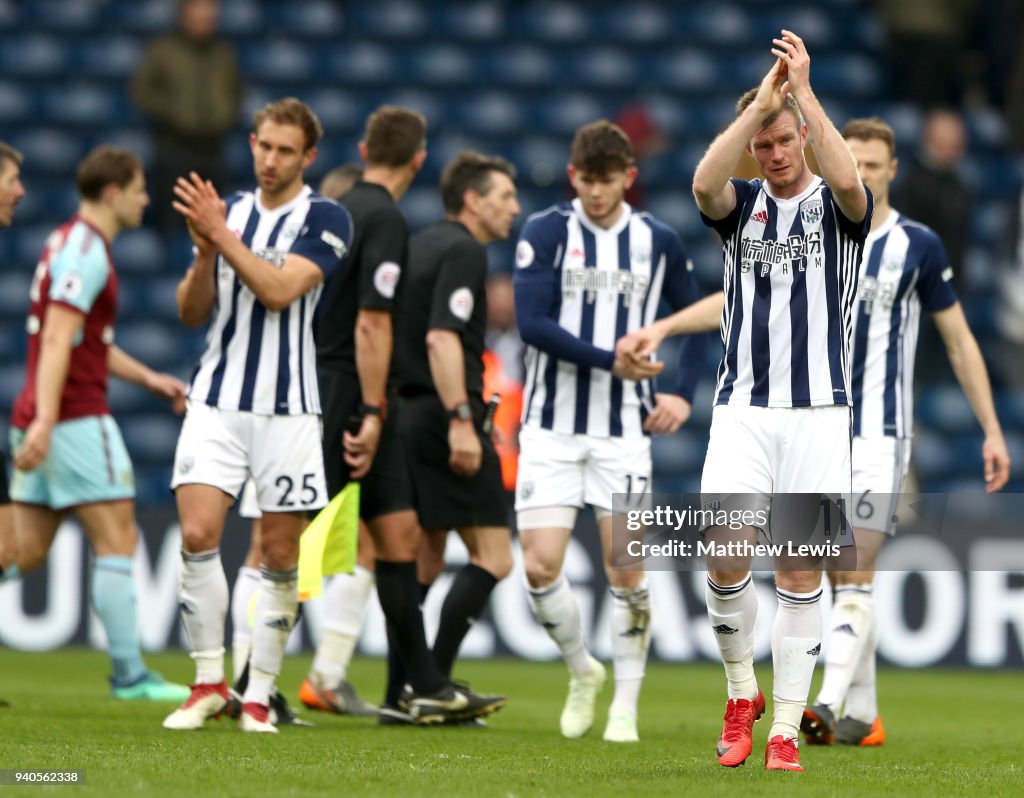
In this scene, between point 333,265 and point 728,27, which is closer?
point 333,265

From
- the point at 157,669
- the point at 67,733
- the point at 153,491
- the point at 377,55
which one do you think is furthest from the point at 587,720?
the point at 377,55

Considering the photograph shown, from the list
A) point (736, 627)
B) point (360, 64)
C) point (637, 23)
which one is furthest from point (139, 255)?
point (736, 627)

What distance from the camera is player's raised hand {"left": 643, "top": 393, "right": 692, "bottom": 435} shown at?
678 cm

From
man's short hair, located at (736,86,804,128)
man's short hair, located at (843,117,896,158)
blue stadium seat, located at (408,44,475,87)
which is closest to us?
man's short hair, located at (736,86,804,128)

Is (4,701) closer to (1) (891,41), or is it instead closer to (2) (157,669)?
(2) (157,669)

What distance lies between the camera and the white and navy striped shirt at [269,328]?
20.2ft

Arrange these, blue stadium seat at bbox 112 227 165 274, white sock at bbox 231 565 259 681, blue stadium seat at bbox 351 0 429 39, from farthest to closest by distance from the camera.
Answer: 1. blue stadium seat at bbox 351 0 429 39
2. blue stadium seat at bbox 112 227 165 274
3. white sock at bbox 231 565 259 681

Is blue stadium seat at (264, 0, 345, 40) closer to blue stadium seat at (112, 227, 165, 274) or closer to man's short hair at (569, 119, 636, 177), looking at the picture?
blue stadium seat at (112, 227, 165, 274)

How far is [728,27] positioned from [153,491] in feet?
21.9

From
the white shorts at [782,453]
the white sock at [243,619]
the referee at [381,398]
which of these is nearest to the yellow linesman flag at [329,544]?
the referee at [381,398]

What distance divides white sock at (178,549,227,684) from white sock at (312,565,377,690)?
46.1 inches

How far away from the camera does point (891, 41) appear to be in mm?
14758

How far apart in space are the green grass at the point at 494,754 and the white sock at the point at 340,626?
1.02 feet

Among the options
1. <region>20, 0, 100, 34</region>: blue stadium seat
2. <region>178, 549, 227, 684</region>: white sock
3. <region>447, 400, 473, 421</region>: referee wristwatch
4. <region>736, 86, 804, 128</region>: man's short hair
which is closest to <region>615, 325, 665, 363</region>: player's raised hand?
<region>447, 400, 473, 421</region>: referee wristwatch
